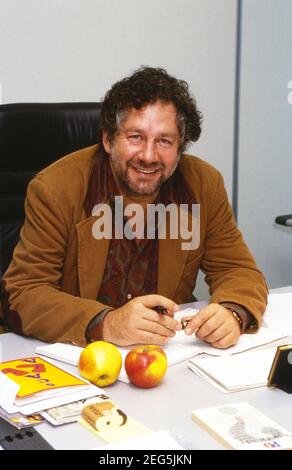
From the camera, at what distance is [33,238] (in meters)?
1.60

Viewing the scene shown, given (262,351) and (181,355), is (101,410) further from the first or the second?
(262,351)

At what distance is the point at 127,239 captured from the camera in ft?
5.68

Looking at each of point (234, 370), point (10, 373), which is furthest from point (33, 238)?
point (234, 370)

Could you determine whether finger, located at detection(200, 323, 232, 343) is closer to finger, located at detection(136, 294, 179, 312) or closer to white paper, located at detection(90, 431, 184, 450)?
finger, located at detection(136, 294, 179, 312)

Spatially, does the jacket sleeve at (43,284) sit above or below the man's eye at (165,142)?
below

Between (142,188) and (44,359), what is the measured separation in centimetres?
59

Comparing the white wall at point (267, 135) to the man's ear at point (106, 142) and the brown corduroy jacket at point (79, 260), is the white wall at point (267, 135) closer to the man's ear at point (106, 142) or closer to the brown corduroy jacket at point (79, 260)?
the brown corduroy jacket at point (79, 260)

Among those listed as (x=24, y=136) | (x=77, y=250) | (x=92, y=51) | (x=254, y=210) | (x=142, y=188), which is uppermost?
(x=92, y=51)

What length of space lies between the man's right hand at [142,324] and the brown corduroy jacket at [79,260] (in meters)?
0.07

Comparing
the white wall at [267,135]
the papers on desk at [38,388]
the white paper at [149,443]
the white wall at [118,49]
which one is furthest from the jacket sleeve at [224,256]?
the white wall at [267,135]

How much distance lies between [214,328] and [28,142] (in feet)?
2.67

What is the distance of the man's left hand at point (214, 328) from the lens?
138 centimetres

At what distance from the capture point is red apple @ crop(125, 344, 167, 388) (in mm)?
1145

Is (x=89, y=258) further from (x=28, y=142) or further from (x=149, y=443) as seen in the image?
(x=149, y=443)
